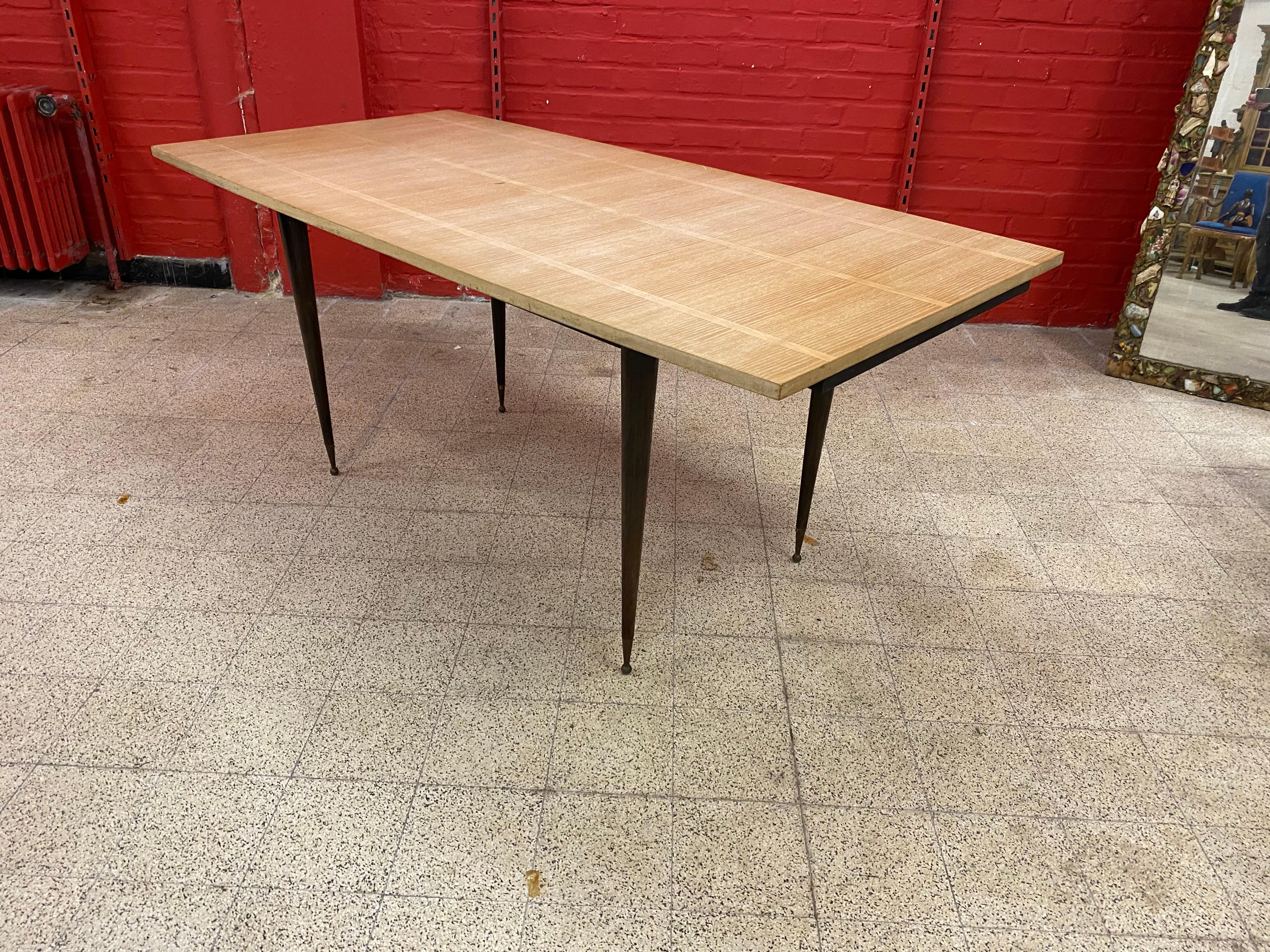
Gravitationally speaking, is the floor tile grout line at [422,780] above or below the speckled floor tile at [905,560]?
below

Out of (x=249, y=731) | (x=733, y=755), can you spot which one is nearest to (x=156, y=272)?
(x=249, y=731)

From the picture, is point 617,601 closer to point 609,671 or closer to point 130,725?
point 609,671

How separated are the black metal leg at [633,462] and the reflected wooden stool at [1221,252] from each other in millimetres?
2374

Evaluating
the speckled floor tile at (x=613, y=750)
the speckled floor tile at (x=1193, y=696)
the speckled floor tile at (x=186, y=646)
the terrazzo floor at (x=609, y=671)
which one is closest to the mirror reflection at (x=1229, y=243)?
the terrazzo floor at (x=609, y=671)

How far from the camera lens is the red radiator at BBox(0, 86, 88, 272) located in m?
3.30

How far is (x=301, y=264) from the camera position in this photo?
7.43 ft

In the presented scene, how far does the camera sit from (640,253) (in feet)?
5.69

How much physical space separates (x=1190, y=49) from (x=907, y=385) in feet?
4.99

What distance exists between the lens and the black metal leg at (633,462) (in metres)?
1.55

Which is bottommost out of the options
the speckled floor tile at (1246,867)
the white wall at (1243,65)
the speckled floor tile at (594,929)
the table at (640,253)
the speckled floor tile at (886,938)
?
the speckled floor tile at (594,929)

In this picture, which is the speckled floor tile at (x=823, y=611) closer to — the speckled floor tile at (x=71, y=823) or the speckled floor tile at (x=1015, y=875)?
the speckled floor tile at (x=1015, y=875)

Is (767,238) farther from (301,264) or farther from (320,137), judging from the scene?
(320,137)

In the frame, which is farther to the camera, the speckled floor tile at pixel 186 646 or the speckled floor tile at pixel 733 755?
the speckled floor tile at pixel 186 646

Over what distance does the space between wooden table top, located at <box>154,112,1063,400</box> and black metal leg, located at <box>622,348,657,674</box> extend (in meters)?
0.11
